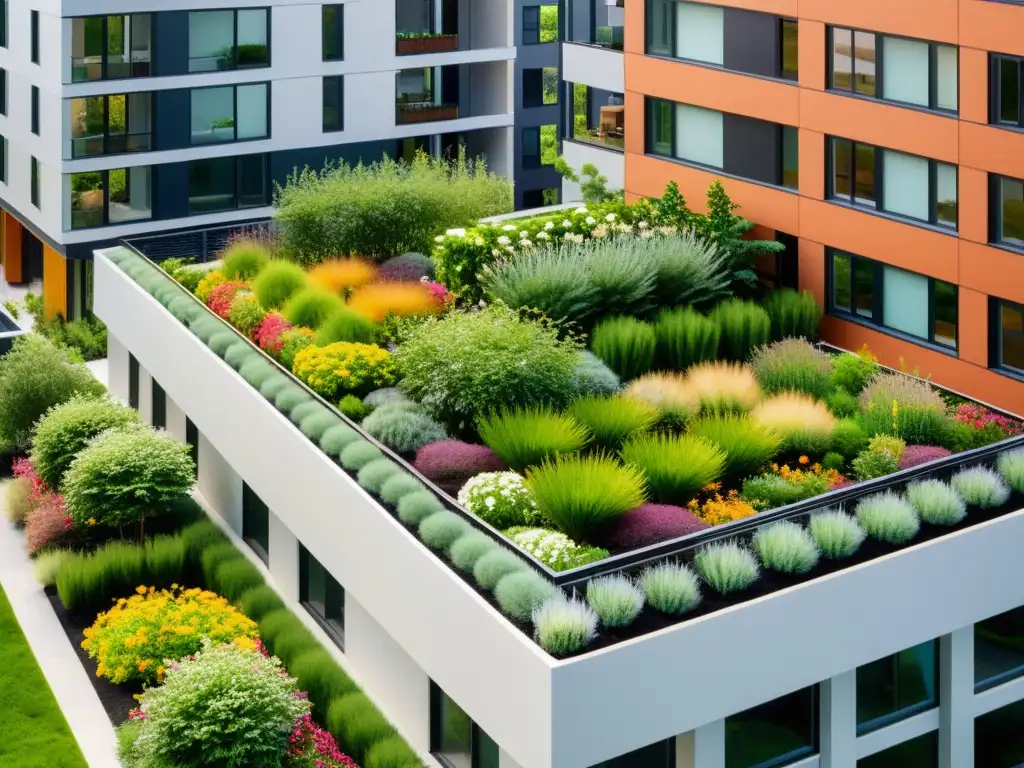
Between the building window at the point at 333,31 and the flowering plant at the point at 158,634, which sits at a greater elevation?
the building window at the point at 333,31

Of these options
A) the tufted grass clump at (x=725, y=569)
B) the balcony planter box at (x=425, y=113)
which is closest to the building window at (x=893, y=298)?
the tufted grass clump at (x=725, y=569)

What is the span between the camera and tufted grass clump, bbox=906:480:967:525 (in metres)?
18.2

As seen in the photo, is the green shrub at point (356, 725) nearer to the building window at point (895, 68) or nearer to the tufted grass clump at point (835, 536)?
the tufted grass clump at point (835, 536)

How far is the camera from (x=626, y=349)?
23.8 meters

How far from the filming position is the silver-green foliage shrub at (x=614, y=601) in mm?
15578

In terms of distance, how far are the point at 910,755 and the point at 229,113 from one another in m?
29.0

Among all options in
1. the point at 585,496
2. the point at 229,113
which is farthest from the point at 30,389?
the point at 585,496

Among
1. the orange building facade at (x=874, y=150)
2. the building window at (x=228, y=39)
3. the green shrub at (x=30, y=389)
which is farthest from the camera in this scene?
the building window at (x=228, y=39)

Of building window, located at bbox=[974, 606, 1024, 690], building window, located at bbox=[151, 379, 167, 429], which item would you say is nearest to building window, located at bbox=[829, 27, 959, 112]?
building window, located at bbox=[974, 606, 1024, 690]

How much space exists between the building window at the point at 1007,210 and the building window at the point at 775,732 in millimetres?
8364

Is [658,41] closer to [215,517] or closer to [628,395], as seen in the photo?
[628,395]

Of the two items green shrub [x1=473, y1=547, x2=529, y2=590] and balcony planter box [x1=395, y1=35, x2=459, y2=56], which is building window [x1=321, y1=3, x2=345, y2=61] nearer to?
balcony planter box [x1=395, y1=35, x2=459, y2=56]

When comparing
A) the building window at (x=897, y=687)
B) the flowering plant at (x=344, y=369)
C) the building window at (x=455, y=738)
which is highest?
the flowering plant at (x=344, y=369)

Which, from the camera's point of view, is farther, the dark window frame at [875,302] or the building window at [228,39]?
the building window at [228,39]
